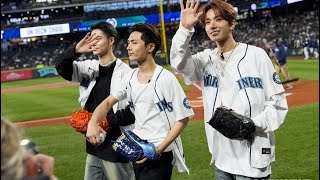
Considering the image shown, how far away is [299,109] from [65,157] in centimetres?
553

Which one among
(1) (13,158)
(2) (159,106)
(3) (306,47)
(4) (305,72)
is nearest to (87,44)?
(2) (159,106)

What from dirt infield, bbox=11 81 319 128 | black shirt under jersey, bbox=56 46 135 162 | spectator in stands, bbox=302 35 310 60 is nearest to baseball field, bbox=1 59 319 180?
dirt infield, bbox=11 81 319 128

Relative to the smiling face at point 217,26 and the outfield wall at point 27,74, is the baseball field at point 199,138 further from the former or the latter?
the outfield wall at point 27,74

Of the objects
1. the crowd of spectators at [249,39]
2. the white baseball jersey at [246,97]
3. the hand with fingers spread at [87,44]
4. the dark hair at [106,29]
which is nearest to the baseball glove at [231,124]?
the white baseball jersey at [246,97]

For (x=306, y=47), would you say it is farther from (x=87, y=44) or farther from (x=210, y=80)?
(x=210, y=80)

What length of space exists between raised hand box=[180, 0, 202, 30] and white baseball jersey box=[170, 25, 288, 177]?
40mm

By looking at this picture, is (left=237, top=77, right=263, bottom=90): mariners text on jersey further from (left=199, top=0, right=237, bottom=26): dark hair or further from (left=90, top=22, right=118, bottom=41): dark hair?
(left=90, top=22, right=118, bottom=41): dark hair

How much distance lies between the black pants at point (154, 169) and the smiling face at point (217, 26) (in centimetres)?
91

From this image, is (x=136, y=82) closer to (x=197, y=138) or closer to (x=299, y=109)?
(x=197, y=138)

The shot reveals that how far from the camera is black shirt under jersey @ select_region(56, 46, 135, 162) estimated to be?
150 inches

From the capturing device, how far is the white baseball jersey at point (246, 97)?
2847mm

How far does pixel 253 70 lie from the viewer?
286 centimetres

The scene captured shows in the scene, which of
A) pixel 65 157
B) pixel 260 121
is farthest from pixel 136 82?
pixel 65 157

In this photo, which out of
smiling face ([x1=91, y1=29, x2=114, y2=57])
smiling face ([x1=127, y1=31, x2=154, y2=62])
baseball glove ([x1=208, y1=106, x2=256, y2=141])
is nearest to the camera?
baseball glove ([x1=208, y1=106, x2=256, y2=141])
